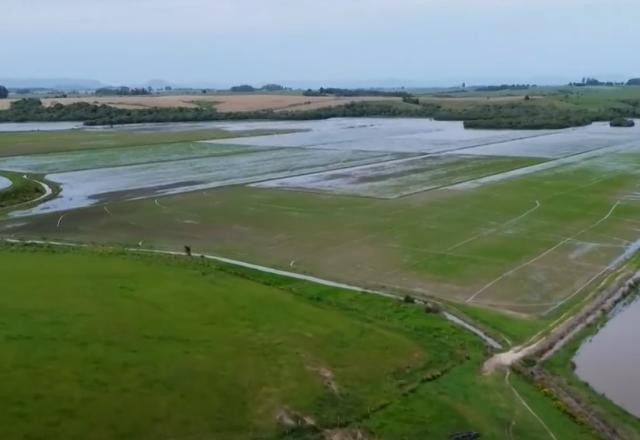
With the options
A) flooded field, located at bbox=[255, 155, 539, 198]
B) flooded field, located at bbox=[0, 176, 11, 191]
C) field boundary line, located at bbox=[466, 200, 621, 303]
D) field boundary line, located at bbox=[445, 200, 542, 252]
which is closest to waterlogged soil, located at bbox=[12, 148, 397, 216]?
flooded field, located at bbox=[255, 155, 539, 198]

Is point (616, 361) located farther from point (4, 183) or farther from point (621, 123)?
point (621, 123)

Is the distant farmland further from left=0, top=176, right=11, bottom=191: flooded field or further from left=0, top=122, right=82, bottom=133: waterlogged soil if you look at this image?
left=0, top=122, right=82, bottom=133: waterlogged soil

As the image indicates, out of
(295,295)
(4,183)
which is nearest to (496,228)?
(295,295)

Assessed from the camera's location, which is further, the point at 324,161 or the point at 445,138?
the point at 445,138

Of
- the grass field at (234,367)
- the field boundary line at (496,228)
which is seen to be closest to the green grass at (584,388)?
the grass field at (234,367)

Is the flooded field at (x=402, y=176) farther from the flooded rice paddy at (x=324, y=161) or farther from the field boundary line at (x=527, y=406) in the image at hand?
the field boundary line at (x=527, y=406)

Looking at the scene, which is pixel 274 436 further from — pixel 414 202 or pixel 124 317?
pixel 414 202
